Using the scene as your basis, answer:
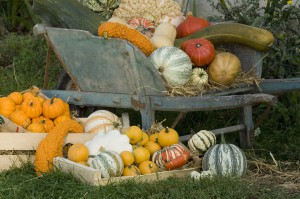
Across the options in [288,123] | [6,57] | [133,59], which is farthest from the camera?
[6,57]

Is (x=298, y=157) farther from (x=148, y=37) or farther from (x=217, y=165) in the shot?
(x=148, y=37)

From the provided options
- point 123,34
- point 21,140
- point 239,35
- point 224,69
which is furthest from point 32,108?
point 239,35

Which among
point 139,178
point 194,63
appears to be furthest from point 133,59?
point 139,178

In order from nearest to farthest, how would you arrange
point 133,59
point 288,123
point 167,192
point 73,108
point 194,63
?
point 167,192 < point 133,59 < point 194,63 < point 73,108 < point 288,123

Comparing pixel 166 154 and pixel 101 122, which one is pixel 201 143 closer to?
pixel 166 154

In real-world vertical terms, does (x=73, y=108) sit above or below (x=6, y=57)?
below

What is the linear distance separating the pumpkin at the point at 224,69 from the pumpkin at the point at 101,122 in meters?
0.86

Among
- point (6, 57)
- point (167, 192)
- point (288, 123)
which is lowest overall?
point (167, 192)

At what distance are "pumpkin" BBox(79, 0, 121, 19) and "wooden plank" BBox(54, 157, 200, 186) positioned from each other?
201cm

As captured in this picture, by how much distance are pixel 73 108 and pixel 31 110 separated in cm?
69

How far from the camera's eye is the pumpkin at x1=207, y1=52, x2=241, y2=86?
220 inches

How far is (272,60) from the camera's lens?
6840mm

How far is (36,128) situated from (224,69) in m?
1.56

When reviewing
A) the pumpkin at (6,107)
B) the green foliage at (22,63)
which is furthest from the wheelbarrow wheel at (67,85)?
the green foliage at (22,63)
